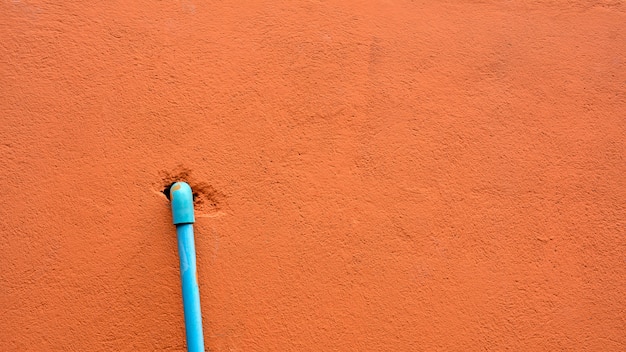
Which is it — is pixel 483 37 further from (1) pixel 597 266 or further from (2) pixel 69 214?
(2) pixel 69 214

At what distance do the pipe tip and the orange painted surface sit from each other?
92 mm

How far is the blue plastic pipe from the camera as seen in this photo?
184 cm

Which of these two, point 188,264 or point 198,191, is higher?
point 198,191

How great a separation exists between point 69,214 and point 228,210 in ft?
1.75

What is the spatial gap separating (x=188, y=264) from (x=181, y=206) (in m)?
0.20

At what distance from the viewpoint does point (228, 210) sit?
1995mm

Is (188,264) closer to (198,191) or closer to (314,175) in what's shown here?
(198,191)

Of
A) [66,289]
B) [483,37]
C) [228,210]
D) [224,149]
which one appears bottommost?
[66,289]

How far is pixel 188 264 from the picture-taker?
6.13 ft

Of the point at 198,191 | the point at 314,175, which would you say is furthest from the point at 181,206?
the point at 314,175

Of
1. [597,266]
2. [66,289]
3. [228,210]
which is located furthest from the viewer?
[597,266]

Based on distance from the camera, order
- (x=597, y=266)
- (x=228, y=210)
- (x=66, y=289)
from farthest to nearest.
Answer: (x=597, y=266) → (x=228, y=210) → (x=66, y=289)

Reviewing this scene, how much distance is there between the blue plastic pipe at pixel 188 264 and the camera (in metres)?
1.84

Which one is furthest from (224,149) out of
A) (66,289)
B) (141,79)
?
(66,289)
